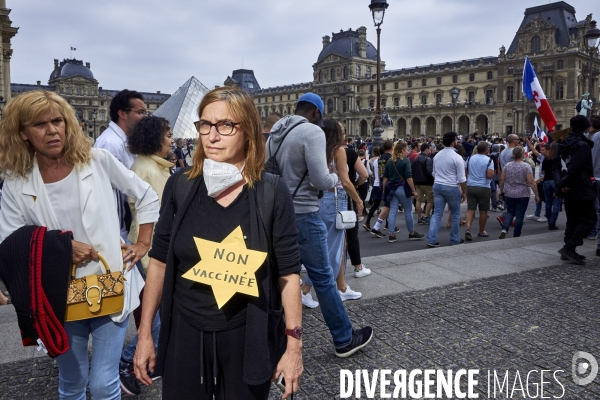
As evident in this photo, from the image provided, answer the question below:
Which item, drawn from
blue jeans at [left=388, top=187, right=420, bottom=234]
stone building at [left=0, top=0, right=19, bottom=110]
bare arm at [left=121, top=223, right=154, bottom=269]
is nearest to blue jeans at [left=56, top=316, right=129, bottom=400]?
bare arm at [left=121, top=223, right=154, bottom=269]

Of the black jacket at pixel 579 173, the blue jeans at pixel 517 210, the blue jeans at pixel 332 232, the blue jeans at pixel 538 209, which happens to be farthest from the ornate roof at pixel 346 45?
the blue jeans at pixel 332 232

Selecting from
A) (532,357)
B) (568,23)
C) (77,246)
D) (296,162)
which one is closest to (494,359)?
(532,357)

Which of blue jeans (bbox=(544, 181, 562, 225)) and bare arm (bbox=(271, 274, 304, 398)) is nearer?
bare arm (bbox=(271, 274, 304, 398))

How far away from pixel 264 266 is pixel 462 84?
2850 inches

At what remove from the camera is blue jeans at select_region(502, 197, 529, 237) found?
7417 millimetres

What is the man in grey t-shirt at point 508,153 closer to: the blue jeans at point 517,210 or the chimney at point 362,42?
the blue jeans at point 517,210

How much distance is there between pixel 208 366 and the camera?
159 centimetres

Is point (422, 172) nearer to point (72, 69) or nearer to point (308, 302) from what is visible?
point (308, 302)

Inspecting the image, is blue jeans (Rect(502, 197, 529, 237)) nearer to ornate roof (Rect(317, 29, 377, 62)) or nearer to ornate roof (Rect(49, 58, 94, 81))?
ornate roof (Rect(317, 29, 377, 62))

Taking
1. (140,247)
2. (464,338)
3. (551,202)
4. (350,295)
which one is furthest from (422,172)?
(140,247)

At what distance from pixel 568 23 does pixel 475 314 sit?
65289 mm

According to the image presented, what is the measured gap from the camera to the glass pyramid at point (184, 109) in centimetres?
3291

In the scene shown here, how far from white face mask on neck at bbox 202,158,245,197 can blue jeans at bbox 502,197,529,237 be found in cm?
676

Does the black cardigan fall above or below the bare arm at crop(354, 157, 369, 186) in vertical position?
below
